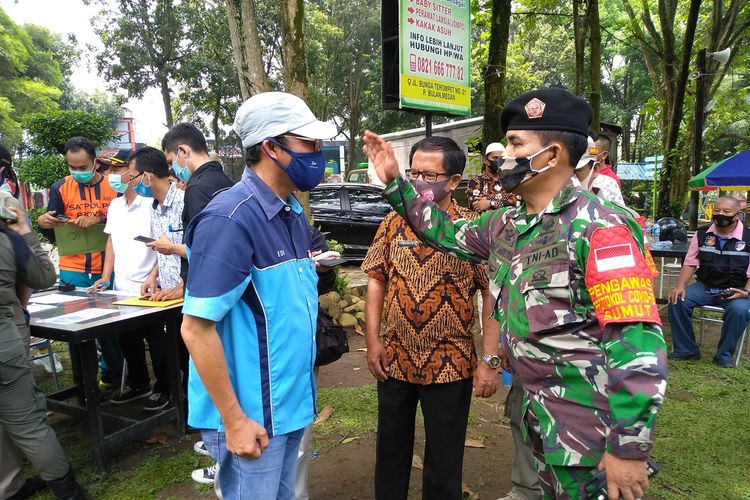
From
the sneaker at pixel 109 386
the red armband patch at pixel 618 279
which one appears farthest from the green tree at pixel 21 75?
the red armband patch at pixel 618 279

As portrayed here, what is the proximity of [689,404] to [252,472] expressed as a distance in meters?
4.03

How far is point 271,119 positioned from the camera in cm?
160

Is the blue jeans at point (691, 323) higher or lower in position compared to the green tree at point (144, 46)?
lower

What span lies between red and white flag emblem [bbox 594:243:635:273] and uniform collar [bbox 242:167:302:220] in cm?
98

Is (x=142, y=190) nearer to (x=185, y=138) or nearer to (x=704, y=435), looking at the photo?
(x=185, y=138)

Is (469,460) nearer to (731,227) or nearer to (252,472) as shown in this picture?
(252,472)

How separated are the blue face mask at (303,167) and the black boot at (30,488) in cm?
268

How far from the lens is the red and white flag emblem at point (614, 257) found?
1.34 meters

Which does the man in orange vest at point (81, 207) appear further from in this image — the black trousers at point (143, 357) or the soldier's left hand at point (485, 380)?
the soldier's left hand at point (485, 380)

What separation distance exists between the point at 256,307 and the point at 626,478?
3.70ft

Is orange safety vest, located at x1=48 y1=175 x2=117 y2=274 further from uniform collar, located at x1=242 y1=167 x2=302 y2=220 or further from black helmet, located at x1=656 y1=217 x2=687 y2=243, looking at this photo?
black helmet, located at x1=656 y1=217 x2=687 y2=243

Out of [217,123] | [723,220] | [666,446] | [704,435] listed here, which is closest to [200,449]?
[666,446]

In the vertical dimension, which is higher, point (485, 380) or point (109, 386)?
point (485, 380)

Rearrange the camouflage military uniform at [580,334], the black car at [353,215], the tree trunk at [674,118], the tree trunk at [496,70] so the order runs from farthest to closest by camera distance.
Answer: the tree trunk at [674,118], the black car at [353,215], the tree trunk at [496,70], the camouflage military uniform at [580,334]
